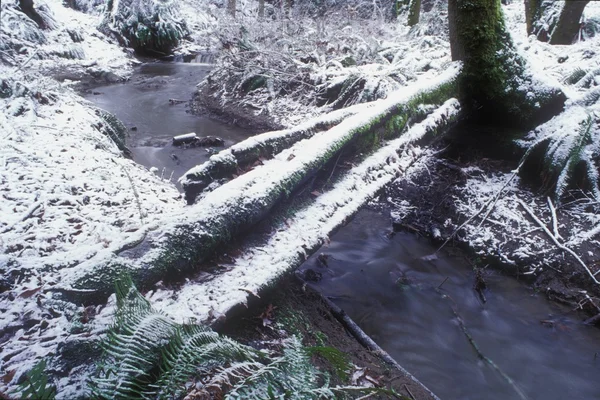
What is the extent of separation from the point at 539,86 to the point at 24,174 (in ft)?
19.5

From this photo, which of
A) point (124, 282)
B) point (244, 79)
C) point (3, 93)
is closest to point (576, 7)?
point (244, 79)

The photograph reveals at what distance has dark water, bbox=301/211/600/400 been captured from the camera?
272cm

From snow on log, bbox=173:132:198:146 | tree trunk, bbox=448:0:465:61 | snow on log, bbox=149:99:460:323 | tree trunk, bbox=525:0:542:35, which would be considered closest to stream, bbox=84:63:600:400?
snow on log, bbox=149:99:460:323

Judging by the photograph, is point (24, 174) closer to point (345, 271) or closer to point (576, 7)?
point (345, 271)

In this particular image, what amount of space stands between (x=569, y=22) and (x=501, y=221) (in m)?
6.39

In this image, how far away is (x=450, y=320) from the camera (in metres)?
3.23

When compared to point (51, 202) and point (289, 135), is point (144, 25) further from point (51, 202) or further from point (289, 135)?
point (289, 135)

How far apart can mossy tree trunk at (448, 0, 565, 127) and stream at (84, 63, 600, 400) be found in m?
2.15

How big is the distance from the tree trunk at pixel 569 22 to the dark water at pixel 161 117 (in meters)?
7.02

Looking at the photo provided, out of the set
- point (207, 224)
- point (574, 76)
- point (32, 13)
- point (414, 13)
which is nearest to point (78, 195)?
point (207, 224)

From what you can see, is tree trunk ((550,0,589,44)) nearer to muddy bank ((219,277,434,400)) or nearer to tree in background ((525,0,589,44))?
tree in background ((525,0,589,44))

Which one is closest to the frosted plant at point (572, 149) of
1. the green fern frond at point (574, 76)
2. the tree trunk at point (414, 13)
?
the green fern frond at point (574, 76)

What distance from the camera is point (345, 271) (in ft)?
12.3

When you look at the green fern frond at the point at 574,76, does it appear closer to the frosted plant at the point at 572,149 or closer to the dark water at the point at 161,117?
the frosted plant at the point at 572,149
